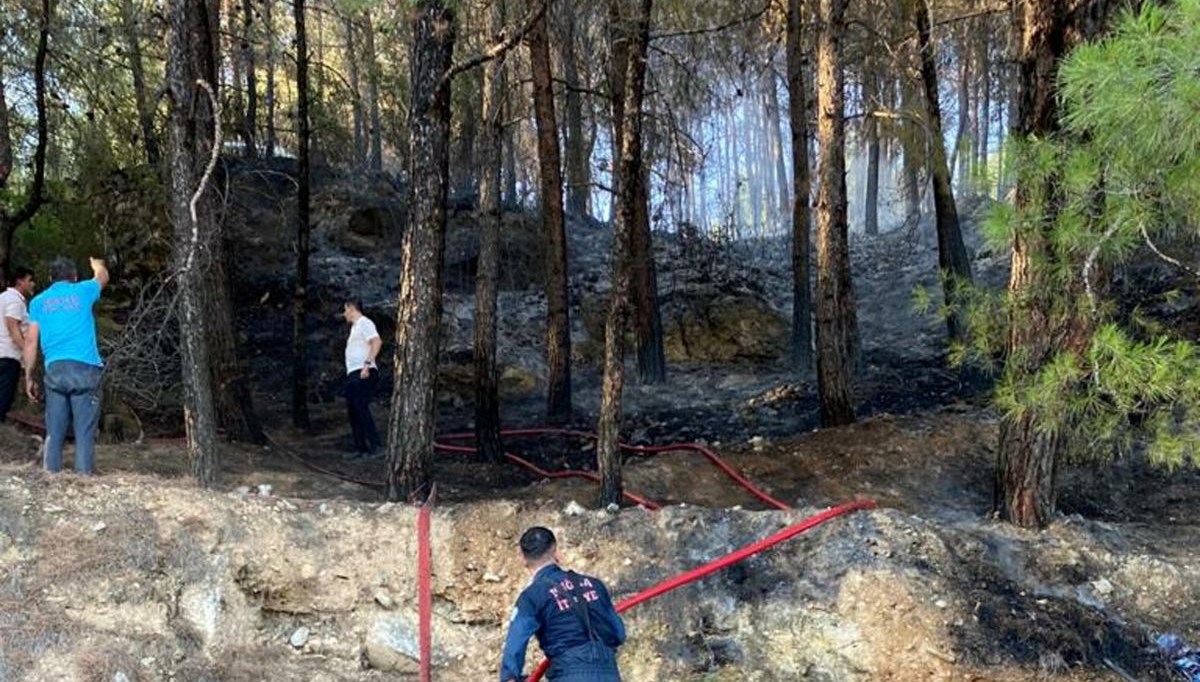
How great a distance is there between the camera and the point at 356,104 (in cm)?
1099

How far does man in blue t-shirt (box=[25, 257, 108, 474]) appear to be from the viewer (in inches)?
231

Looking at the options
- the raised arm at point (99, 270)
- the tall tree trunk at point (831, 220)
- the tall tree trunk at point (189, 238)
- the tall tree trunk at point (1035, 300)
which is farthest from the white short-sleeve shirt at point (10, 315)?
the tall tree trunk at point (1035, 300)

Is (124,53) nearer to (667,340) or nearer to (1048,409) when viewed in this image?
(667,340)

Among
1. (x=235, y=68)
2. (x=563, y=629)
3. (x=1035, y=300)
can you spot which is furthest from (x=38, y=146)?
(x=1035, y=300)

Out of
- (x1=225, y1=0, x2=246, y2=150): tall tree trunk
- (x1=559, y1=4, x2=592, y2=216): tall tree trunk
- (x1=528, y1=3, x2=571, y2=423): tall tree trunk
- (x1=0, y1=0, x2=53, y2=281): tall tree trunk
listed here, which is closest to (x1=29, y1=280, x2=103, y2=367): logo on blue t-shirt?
(x1=0, y1=0, x2=53, y2=281): tall tree trunk

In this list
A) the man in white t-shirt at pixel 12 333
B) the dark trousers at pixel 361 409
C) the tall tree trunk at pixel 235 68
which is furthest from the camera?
the tall tree trunk at pixel 235 68

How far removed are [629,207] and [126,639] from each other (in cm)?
412

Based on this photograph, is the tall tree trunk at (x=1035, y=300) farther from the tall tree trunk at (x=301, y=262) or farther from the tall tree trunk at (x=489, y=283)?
the tall tree trunk at (x=301, y=262)

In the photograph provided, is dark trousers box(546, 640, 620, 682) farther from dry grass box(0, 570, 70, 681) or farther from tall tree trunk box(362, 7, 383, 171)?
tall tree trunk box(362, 7, 383, 171)

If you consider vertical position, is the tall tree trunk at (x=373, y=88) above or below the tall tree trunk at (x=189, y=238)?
above

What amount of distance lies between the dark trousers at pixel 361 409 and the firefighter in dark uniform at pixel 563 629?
17.0ft

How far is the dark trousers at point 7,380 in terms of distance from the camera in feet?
25.0

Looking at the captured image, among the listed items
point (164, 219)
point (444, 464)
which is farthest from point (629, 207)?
point (164, 219)

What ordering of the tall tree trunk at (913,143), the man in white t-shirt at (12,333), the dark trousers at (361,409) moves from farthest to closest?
the tall tree trunk at (913,143) → the dark trousers at (361,409) → the man in white t-shirt at (12,333)
